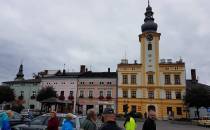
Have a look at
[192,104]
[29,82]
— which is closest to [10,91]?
[29,82]

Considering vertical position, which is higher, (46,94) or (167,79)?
(167,79)

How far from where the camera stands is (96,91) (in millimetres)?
62562

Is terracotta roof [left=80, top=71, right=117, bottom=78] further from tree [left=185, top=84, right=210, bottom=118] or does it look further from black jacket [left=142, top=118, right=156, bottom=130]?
black jacket [left=142, top=118, right=156, bottom=130]

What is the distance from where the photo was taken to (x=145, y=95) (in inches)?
2346

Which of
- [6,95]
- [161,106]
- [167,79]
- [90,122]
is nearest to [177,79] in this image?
[167,79]

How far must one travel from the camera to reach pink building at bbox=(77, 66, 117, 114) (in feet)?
202

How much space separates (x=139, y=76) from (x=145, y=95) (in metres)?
3.96

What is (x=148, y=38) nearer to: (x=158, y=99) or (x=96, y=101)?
(x=158, y=99)

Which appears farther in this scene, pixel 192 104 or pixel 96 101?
pixel 96 101

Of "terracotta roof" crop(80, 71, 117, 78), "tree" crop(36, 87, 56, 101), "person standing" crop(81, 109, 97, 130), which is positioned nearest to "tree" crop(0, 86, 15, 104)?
"tree" crop(36, 87, 56, 101)

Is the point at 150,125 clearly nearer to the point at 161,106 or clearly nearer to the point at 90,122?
the point at 90,122

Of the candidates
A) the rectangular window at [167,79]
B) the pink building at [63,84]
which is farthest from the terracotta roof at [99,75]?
the rectangular window at [167,79]

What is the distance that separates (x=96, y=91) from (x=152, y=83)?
11353 mm

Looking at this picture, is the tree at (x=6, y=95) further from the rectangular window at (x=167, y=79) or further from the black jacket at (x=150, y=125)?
the black jacket at (x=150, y=125)
